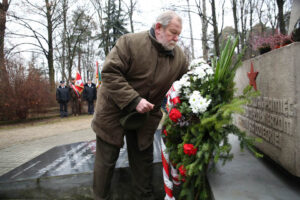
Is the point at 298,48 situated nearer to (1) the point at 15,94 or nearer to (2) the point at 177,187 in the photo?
(2) the point at 177,187

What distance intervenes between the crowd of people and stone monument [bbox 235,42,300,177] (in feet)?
35.6

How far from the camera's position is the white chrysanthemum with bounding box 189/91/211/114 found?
77.3 inches

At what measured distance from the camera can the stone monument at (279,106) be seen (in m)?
1.92

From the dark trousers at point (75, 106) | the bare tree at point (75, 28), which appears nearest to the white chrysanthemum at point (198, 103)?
the dark trousers at point (75, 106)

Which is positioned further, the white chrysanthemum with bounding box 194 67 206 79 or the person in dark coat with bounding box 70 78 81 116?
the person in dark coat with bounding box 70 78 81 116

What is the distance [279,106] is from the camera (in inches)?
85.7

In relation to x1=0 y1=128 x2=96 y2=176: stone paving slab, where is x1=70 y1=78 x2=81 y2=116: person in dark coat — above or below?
above

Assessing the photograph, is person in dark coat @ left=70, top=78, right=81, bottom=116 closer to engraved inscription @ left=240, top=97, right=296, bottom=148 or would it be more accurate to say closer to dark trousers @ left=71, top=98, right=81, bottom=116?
dark trousers @ left=71, top=98, right=81, bottom=116

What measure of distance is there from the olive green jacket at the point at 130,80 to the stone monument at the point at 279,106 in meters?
0.94

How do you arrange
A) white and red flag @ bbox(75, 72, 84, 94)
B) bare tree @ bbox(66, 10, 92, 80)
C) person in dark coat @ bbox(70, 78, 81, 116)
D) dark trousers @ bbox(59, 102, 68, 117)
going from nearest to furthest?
dark trousers @ bbox(59, 102, 68, 117)
white and red flag @ bbox(75, 72, 84, 94)
person in dark coat @ bbox(70, 78, 81, 116)
bare tree @ bbox(66, 10, 92, 80)

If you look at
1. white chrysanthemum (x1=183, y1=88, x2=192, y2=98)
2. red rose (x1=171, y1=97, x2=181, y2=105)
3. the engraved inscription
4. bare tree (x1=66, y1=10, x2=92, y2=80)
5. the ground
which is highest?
bare tree (x1=66, y1=10, x2=92, y2=80)

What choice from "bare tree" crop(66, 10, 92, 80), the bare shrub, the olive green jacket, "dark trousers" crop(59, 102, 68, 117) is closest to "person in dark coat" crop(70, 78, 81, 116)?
"dark trousers" crop(59, 102, 68, 117)

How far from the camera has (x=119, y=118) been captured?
235 cm

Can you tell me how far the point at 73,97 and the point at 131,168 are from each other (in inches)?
433
